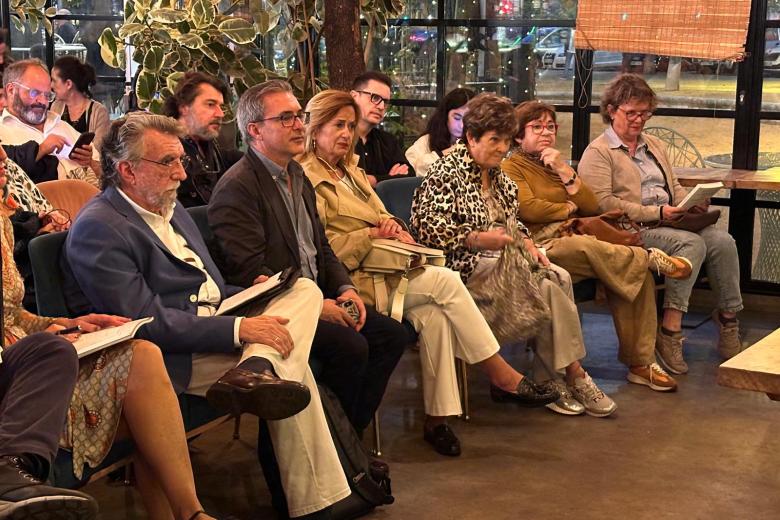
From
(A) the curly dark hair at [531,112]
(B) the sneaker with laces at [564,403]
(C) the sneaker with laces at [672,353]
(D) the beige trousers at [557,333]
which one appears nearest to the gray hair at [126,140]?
(D) the beige trousers at [557,333]

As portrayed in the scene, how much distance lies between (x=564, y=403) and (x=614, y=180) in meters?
1.36

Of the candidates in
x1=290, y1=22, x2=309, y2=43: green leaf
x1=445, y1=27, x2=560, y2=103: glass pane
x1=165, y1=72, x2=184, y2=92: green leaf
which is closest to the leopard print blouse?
x1=165, y1=72, x2=184, y2=92: green leaf

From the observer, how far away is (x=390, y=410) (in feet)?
15.5

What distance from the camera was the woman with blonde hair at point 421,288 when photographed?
4277mm

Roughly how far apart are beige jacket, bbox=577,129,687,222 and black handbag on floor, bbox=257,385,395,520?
232cm

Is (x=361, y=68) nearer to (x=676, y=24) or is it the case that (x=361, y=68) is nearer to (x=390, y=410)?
(x=676, y=24)

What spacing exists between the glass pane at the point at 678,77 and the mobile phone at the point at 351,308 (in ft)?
10.2

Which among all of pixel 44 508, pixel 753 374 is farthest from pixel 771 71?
pixel 44 508

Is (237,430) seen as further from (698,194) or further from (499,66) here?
(499,66)

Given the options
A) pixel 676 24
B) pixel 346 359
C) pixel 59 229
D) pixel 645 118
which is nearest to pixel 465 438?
pixel 346 359

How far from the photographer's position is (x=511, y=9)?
6.77 m

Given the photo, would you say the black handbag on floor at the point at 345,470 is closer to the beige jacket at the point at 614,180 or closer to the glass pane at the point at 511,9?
the beige jacket at the point at 614,180

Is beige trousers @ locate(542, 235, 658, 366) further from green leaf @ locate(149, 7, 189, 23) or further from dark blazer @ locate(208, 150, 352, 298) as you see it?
green leaf @ locate(149, 7, 189, 23)

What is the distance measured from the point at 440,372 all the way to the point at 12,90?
236 centimetres
